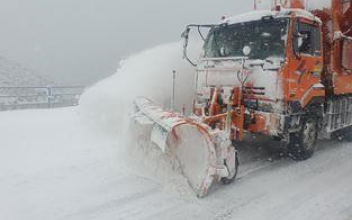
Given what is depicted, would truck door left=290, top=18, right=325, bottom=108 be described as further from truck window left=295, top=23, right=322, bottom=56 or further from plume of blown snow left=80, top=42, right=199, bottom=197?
plume of blown snow left=80, top=42, right=199, bottom=197

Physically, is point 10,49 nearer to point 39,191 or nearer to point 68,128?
point 68,128

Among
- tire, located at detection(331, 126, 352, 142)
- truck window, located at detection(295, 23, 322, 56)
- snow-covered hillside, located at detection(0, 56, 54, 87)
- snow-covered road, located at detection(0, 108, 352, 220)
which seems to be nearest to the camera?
snow-covered road, located at detection(0, 108, 352, 220)

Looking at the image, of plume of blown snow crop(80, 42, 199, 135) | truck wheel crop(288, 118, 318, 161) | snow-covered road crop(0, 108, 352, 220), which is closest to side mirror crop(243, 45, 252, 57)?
truck wheel crop(288, 118, 318, 161)

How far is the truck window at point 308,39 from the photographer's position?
6.66 meters

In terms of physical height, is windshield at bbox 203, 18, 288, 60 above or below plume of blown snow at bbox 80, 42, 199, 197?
above

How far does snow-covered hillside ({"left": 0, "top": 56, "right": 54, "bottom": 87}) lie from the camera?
28.3 metres

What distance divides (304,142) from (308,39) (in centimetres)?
177

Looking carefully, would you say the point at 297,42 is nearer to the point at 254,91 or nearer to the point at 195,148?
the point at 254,91

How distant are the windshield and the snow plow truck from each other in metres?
0.02

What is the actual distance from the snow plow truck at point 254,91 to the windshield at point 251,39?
0.02 metres

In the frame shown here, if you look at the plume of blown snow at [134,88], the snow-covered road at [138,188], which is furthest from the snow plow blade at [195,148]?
the plume of blown snow at [134,88]

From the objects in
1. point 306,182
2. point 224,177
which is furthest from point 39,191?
point 306,182

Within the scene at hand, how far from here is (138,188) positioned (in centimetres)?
560

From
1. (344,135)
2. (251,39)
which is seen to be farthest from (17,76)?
(251,39)
